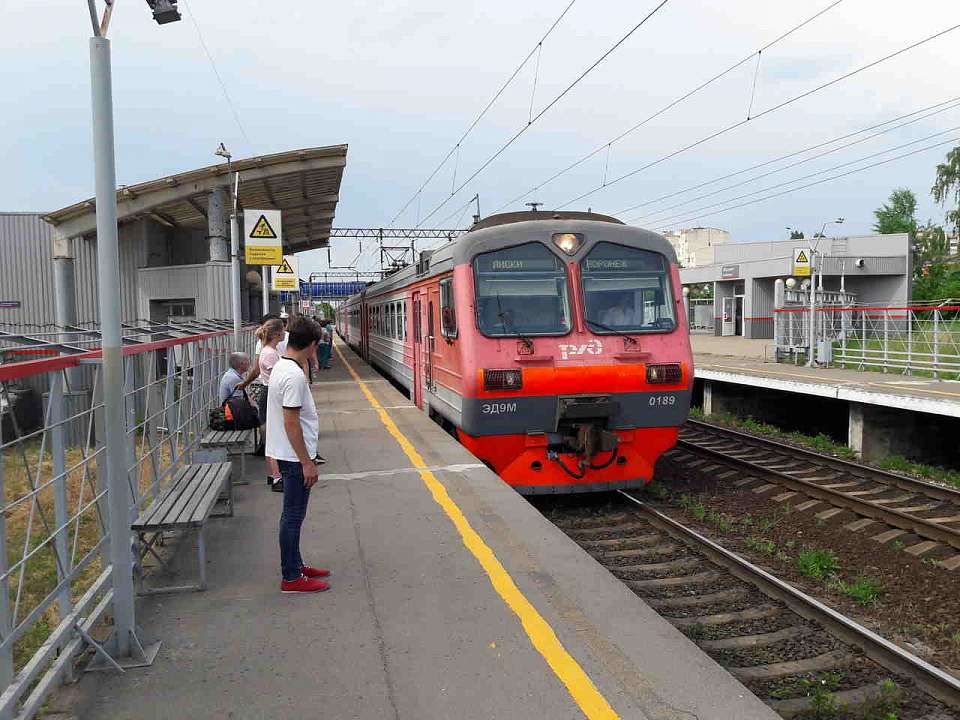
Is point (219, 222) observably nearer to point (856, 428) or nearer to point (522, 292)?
point (522, 292)

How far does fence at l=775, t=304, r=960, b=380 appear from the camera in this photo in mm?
14648

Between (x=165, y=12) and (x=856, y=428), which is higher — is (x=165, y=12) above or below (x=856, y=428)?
above

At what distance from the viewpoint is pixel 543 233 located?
27.6 feet

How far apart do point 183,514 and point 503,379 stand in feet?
13.0

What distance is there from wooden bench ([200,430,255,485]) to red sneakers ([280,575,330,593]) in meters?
3.17

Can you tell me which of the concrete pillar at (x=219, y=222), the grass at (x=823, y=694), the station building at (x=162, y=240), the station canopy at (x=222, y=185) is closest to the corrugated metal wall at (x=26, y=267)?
the station building at (x=162, y=240)

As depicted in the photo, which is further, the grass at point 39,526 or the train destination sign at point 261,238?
the train destination sign at point 261,238

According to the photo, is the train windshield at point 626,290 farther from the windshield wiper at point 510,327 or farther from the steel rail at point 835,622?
the steel rail at point 835,622

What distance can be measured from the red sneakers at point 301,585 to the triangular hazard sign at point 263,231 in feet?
39.5

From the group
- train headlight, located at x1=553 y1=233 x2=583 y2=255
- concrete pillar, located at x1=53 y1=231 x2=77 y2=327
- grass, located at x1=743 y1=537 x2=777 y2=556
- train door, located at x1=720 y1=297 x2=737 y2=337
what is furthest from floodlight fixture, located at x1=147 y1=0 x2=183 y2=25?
train door, located at x1=720 y1=297 x2=737 y2=337

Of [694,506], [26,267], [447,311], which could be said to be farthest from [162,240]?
[694,506]

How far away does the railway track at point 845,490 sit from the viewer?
738cm

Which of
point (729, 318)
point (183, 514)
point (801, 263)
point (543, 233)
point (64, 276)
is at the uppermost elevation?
point (64, 276)

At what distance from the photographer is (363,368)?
2294cm
